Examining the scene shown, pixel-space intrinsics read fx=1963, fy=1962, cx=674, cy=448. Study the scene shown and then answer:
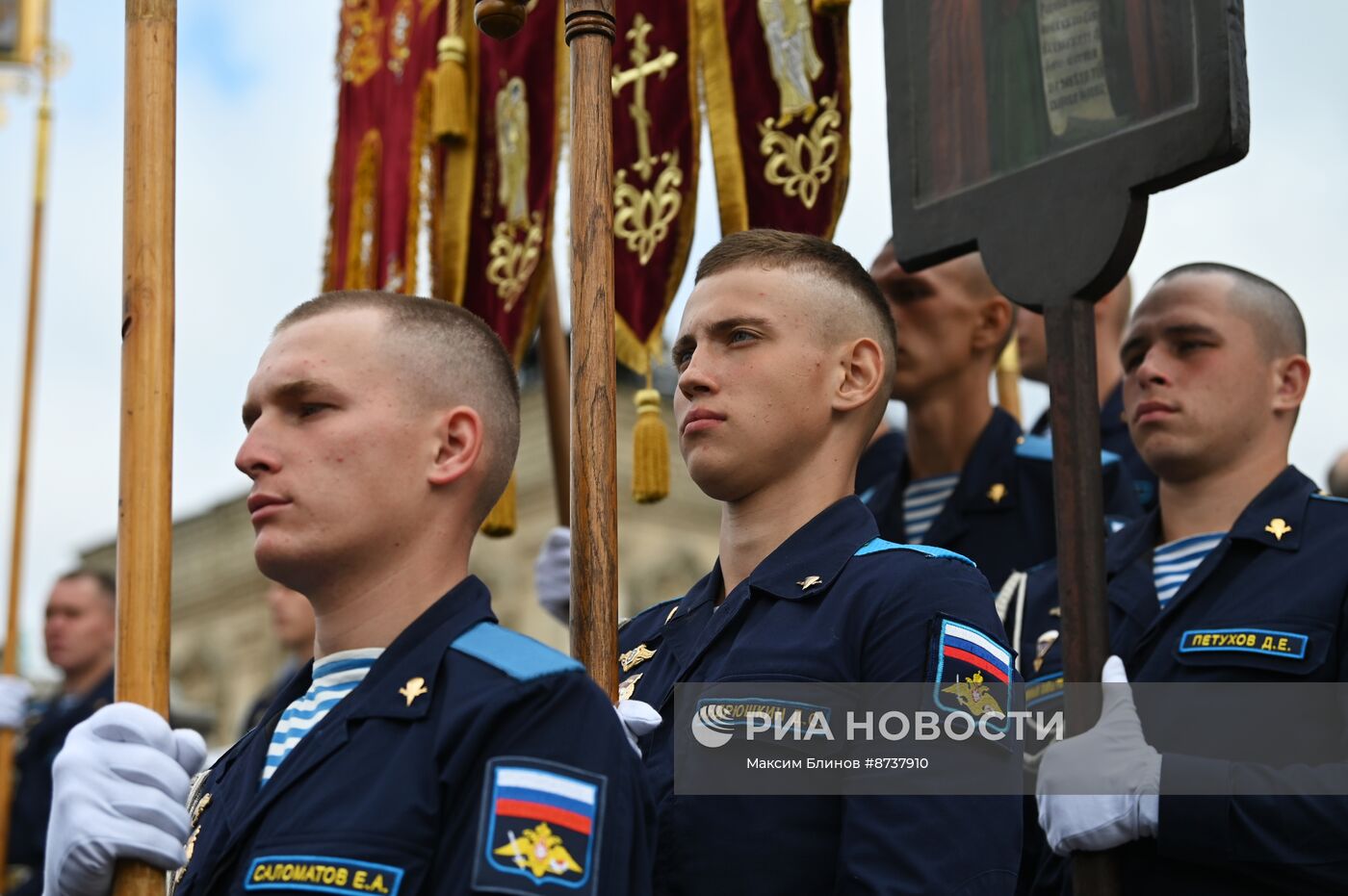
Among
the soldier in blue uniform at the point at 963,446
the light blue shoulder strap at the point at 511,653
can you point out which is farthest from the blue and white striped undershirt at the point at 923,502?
the light blue shoulder strap at the point at 511,653

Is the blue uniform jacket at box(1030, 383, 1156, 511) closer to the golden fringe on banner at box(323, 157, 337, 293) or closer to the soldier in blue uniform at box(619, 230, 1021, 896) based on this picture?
the soldier in blue uniform at box(619, 230, 1021, 896)

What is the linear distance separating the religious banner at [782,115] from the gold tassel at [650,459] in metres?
0.53

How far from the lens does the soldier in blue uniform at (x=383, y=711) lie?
2.40m

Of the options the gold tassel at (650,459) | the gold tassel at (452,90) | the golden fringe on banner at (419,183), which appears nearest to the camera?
the gold tassel at (650,459)

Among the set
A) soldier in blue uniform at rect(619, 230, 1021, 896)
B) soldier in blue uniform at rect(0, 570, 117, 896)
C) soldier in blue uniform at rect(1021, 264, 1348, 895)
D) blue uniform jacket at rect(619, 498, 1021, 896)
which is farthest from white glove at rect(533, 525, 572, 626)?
blue uniform jacket at rect(619, 498, 1021, 896)

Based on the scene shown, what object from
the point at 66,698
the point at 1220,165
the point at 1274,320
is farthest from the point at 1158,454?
the point at 66,698

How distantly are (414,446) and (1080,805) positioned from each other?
1265 millimetres

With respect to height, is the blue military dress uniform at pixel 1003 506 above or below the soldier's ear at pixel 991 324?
below

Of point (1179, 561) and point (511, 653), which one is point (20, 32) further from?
point (511, 653)

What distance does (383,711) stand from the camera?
8.34 ft

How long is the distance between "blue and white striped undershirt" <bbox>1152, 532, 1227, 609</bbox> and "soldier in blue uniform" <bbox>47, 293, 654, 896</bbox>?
1.54 m

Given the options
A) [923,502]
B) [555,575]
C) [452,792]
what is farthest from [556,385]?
[452,792]

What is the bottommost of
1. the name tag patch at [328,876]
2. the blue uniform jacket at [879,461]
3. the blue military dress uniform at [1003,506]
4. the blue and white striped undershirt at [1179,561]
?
the name tag patch at [328,876]

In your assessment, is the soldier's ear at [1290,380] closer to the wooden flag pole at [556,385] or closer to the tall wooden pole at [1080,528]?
the tall wooden pole at [1080,528]
